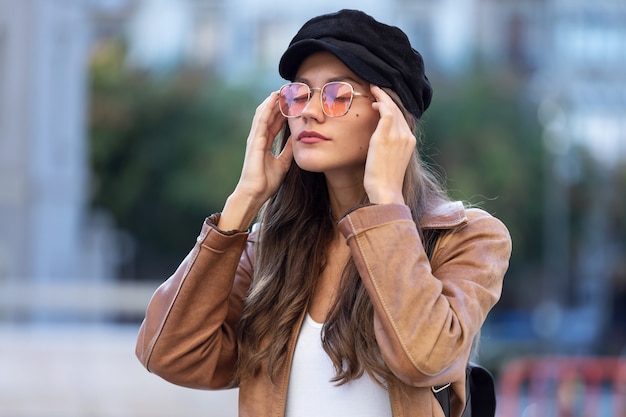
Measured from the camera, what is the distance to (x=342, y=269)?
2754mm

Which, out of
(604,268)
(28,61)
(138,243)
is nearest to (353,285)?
(28,61)

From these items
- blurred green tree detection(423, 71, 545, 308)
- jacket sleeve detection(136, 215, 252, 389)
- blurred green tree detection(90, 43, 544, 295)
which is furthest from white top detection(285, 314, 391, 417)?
blurred green tree detection(90, 43, 544, 295)

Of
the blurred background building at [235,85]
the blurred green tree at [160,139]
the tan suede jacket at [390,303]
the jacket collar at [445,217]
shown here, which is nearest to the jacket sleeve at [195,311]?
the tan suede jacket at [390,303]

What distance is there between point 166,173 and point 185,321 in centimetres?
3574

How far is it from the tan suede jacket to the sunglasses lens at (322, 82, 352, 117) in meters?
0.29

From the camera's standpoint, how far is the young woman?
7.82 feet

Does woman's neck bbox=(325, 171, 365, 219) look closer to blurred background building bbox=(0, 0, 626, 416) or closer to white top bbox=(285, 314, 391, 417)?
white top bbox=(285, 314, 391, 417)

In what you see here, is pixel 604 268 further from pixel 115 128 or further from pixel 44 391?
pixel 44 391

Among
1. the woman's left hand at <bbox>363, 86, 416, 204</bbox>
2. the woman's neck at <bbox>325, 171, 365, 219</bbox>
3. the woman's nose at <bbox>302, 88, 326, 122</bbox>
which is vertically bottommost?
the woman's neck at <bbox>325, 171, 365, 219</bbox>

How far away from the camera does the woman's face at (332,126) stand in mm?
2625

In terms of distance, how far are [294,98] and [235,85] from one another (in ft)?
117

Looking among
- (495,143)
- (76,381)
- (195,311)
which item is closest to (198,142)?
(495,143)

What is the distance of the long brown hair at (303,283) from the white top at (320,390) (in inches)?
1.3

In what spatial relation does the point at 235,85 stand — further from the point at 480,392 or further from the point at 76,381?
the point at 480,392
